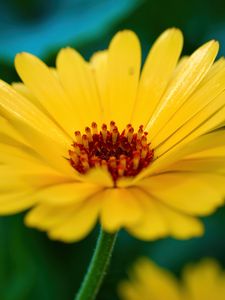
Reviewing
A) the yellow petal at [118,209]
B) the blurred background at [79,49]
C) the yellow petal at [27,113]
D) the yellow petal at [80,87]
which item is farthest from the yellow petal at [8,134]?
the blurred background at [79,49]

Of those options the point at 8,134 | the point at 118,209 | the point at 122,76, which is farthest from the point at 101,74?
the point at 118,209

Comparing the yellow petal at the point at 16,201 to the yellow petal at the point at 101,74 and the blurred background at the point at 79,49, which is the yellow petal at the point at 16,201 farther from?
the blurred background at the point at 79,49

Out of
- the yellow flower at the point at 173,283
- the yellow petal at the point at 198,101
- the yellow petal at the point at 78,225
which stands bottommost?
the yellow flower at the point at 173,283

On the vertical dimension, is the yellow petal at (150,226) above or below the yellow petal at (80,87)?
below

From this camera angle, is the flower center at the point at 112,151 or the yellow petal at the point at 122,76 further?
the yellow petal at the point at 122,76

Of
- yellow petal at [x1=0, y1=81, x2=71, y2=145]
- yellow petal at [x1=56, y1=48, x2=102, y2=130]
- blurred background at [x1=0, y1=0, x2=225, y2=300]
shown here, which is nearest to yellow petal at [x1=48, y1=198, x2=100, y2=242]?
yellow petal at [x1=0, y1=81, x2=71, y2=145]

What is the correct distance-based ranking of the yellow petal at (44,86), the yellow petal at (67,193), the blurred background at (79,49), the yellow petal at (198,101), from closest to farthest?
the yellow petal at (67,193) < the yellow petal at (198,101) < the yellow petal at (44,86) < the blurred background at (79,49)
